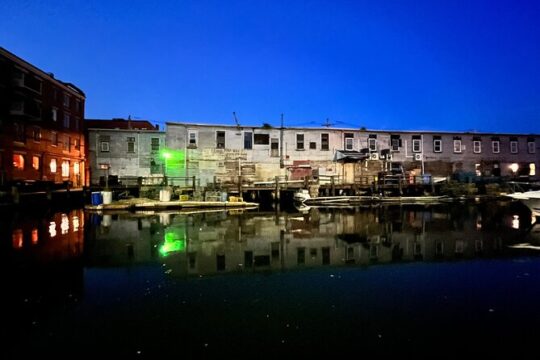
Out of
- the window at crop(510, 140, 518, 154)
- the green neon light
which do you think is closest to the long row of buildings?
the window at crop(510, 140, 518, 154)

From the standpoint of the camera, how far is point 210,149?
36.9 metres

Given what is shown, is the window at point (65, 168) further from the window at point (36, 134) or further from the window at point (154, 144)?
the window at point (154, 144)

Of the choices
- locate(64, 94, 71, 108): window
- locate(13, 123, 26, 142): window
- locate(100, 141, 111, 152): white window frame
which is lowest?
locate(100, 141, 111, 152): white window frame

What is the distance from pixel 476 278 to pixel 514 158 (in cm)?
4568

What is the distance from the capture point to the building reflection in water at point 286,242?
10586 millimetres

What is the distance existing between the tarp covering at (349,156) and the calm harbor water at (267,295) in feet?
74.0

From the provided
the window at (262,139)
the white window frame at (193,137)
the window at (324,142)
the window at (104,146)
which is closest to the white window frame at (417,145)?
the window at (324,142)

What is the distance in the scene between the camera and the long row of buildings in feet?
116

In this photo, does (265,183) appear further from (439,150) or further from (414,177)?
(439,150)

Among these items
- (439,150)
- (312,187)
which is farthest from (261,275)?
(439,150)

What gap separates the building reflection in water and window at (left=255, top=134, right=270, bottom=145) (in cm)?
1850

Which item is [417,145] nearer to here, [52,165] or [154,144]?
[154,144]

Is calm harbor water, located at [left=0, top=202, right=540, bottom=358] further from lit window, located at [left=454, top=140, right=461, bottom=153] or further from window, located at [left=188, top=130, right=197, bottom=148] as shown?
lit window, located at [left=454, top=140, right=461, bottom=153]

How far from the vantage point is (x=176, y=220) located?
20406 mm
